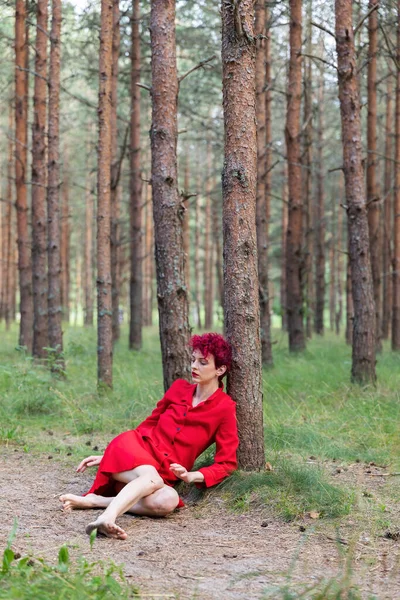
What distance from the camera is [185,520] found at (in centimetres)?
521

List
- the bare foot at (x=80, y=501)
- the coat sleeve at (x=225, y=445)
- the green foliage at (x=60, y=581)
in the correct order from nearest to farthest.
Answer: the green foliage at (x=60, y=581), the bare foot at (x=80, y=501), the coat sleeve at (x=225, y=445)

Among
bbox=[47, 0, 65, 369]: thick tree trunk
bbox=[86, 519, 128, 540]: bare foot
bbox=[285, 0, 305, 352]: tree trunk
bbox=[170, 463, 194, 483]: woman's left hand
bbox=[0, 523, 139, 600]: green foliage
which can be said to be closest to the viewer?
bbox=[0, 523, 139, 600]: green foliage

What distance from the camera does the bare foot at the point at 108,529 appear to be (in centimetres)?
456

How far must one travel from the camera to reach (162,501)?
16.8 ft

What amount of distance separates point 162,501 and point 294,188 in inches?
412

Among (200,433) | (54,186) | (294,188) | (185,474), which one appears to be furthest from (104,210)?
(185,474)

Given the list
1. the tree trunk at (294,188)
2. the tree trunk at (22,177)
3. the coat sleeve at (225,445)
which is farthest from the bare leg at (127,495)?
the tree trunk at (22,177)

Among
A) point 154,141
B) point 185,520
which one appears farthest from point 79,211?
point 185,520

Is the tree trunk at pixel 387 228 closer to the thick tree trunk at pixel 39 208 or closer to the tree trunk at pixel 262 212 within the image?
the tree trunk at pixel 262 212

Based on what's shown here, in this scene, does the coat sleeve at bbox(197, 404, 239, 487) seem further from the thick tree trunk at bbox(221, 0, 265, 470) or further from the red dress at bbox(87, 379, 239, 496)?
the thick tree trunk at bbox(221, 0, 265, 470)

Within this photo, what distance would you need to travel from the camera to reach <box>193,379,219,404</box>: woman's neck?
555 cm

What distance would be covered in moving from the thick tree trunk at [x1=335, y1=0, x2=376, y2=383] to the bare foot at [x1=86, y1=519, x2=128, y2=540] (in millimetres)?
6250

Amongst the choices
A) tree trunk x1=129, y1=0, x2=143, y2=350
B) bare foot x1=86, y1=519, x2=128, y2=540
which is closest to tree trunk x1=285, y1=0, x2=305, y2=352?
tree trunk x1=129, y1=0, x2=143, y2=350

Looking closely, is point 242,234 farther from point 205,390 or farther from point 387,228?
point 387,228
